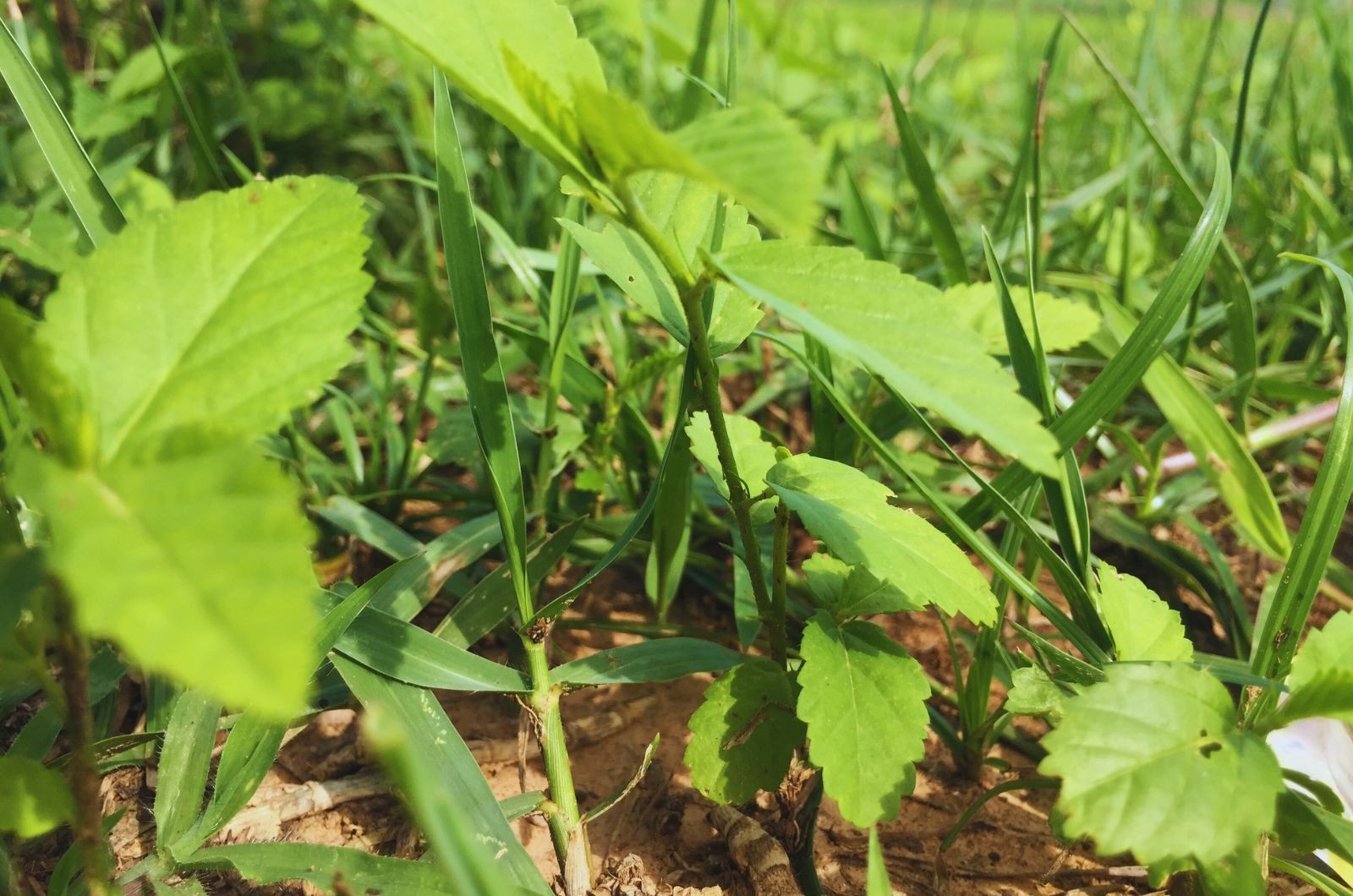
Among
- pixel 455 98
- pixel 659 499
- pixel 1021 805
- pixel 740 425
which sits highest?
pixel 455 98

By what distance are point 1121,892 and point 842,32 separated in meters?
3.13

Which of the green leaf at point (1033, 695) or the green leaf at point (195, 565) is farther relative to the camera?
the green leaf at point (1033, 695)

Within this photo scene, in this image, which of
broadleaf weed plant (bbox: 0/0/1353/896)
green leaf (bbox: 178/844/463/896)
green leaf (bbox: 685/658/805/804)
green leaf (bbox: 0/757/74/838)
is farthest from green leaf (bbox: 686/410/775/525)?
green leaf (bbox: 0/757/74/838)

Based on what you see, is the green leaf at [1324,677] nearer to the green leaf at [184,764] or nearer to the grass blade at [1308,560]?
the grass blade at [1308,560]

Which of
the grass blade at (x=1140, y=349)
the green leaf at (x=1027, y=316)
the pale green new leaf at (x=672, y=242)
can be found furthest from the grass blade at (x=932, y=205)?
the pale green new leaf at (x=672, y=242)

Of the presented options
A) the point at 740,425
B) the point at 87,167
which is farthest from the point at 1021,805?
the point at 87,167

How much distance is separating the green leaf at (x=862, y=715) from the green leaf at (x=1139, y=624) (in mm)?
157

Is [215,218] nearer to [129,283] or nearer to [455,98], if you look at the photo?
[129,283]

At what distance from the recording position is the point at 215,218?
22.4 inches

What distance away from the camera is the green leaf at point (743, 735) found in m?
0.74

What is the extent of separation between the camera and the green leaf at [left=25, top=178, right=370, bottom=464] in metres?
0.50

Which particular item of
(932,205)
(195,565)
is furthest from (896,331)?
(932,205)

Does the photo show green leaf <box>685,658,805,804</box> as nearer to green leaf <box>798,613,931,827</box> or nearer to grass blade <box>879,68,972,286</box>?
green leaf <box>798,613,931,827</box>

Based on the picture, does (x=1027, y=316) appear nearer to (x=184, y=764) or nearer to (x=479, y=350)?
(x=479, y=350)
